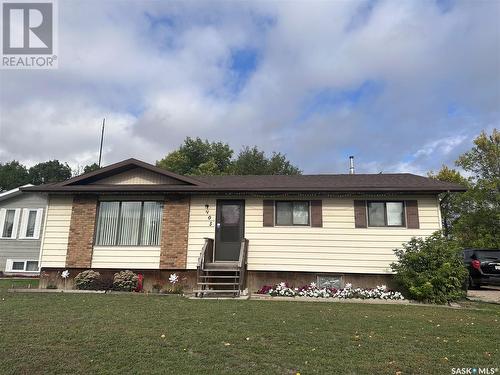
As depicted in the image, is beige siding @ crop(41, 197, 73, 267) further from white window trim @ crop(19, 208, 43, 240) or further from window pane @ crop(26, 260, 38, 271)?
window pane @ crop(26, 260, 38, 271)

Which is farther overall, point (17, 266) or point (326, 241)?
point (17, 266)

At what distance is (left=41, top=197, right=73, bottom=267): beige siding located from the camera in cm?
1115

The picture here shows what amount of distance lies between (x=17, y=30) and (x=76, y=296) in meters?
8.06

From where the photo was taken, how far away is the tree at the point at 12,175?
50.1 metres

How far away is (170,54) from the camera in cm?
1219

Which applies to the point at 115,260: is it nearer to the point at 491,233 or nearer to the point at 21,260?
the point at 21,260

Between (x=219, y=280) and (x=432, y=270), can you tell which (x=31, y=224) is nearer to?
(x=219, y=280)

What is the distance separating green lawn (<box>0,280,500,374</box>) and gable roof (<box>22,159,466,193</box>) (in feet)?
12.3

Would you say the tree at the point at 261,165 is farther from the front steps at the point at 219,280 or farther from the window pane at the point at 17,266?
the front steps at the point at 219,280

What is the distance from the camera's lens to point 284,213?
36.4 feet

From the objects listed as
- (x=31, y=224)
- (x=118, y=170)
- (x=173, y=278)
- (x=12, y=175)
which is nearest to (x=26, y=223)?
(x=31, y=224)

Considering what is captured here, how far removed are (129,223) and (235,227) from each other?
3.36 m

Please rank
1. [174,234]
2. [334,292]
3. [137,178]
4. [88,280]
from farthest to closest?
1. [137,178]
2. [174,234]
3. [88,280]
4. [334,292]

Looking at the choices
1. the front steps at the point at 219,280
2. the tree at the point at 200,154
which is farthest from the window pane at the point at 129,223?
the tree at the point at 200,154
